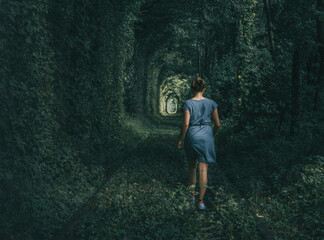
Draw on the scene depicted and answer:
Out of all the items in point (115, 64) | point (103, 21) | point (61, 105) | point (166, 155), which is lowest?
point (166, 155)

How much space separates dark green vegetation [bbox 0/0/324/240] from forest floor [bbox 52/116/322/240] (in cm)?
3

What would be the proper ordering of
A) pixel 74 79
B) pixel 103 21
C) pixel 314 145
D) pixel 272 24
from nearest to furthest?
pixel 74 79 → pixel 314 145 → pixel 103 21 → pixel 272 24

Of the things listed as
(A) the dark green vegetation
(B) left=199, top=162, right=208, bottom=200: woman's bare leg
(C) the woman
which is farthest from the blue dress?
(A) the dark green vegetation

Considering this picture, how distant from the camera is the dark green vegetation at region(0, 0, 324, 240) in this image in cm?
421

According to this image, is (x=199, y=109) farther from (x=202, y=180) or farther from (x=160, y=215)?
(x=160, y=215)

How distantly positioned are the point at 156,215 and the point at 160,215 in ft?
0.21

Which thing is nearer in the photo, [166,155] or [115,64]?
[115,64]

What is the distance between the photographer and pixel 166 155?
1052 centimetres

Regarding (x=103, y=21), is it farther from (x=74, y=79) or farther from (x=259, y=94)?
(x=259, y=94)

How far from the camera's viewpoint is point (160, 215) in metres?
4.87

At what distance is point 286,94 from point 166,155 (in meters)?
4.17

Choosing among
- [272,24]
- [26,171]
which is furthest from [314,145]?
[26,171]

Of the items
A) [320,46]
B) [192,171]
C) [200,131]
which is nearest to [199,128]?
[200,131]

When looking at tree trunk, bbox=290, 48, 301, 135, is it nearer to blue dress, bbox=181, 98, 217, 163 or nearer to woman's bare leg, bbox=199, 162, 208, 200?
blue dress, bbox=181, 98, 217, 163
